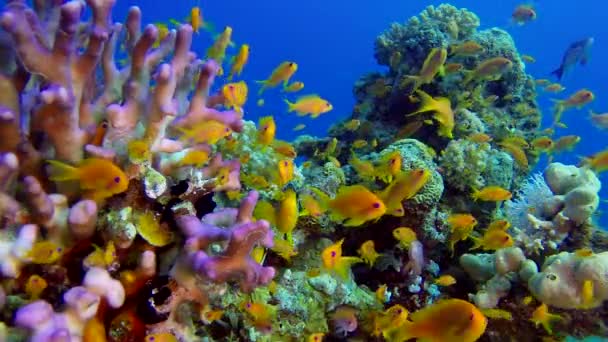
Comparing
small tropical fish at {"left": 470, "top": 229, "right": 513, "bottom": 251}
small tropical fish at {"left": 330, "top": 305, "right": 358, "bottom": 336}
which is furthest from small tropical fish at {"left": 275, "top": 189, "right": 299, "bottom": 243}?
small tropical fish at {"left": 470, "top": 229, "right": 513, "bottom": 251}

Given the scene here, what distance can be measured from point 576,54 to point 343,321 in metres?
7.64

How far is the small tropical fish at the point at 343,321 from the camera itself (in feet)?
12.2

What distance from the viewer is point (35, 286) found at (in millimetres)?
2373

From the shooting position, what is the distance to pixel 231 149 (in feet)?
13.8

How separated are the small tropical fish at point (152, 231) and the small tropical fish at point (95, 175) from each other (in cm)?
28

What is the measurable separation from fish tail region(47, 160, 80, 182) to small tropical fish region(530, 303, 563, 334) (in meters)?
3.55

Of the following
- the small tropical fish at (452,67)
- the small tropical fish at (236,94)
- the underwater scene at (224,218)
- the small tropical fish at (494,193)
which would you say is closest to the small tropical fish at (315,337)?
the underwater scene at (224,218)

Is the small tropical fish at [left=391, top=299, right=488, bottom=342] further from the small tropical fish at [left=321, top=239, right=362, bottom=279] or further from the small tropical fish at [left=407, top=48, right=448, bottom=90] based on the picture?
the small tropical fish at [left=407, top=48, right=448, bottom=90]

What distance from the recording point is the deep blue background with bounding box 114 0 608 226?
4048 inches

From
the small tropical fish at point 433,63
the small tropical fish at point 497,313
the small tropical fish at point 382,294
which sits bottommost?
the small tropical fish at point 382,294

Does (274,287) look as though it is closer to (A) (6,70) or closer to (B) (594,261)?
(A) (6,70)

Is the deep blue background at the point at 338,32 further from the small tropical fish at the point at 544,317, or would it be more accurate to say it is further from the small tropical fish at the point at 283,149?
the small tropical fish at the point at 544,317

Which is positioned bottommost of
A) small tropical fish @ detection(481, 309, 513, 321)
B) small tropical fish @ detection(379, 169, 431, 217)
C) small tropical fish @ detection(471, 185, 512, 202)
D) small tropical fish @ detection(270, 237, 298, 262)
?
small tropical fish @ detection(270, 237, 298, 262)

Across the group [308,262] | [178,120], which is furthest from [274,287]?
[178,120]
